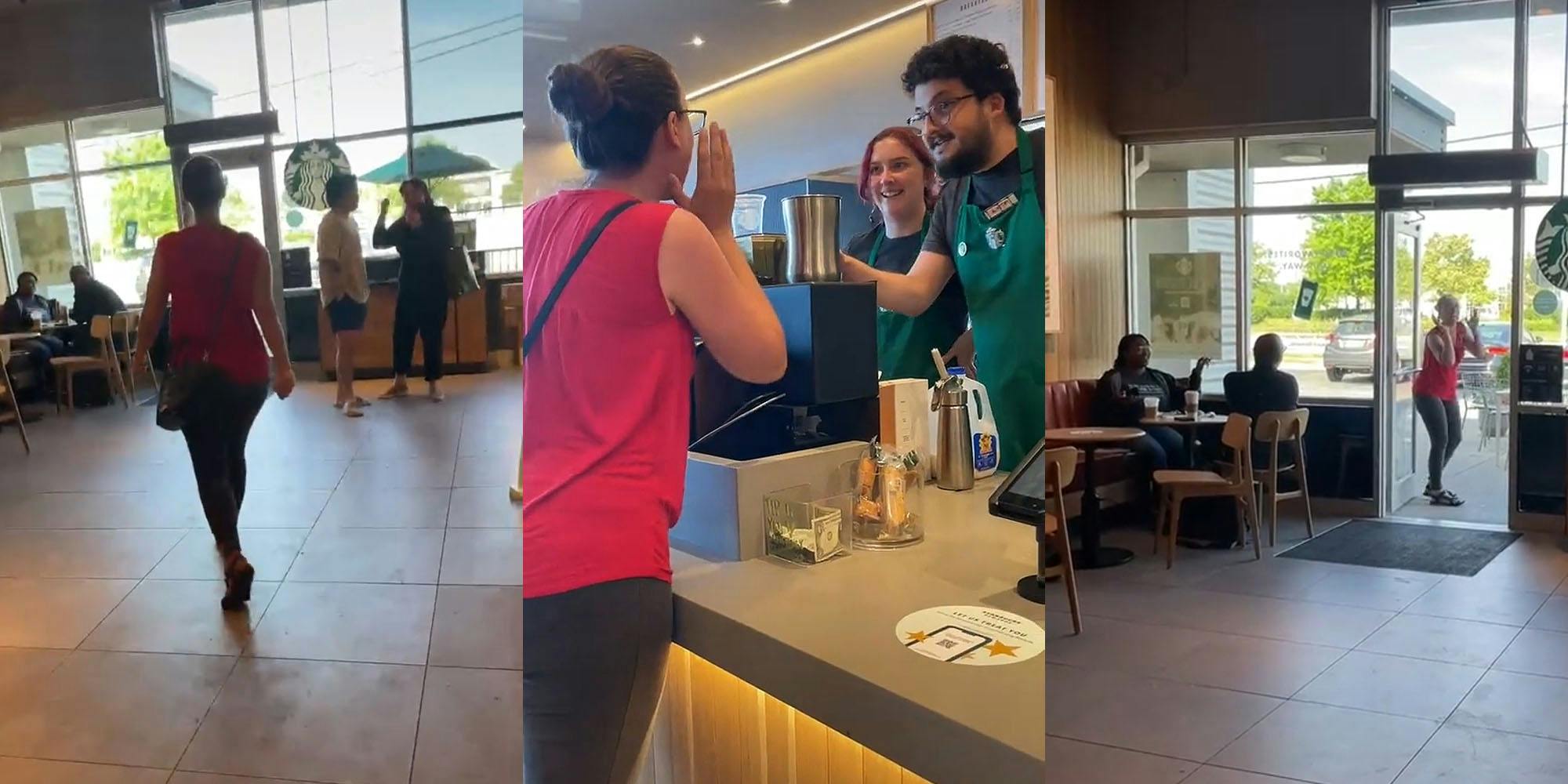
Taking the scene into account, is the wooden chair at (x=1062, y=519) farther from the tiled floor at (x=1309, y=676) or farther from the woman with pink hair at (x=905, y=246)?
the woman with pink hair at (x=905, y=246)

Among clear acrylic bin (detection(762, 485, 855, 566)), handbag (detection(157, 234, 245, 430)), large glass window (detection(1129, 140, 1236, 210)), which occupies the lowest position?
clear acrylic bin (detection(762, 485, 855, 566))

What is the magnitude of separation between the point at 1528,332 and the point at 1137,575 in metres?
3.82

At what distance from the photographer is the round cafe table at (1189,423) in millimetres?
6445

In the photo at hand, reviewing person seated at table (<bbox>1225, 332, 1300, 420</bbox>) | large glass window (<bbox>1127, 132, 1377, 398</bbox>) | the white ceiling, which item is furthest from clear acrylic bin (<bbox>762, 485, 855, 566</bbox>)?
large glass window (<bbox>1127, 132, 1377, 398</bbox>)

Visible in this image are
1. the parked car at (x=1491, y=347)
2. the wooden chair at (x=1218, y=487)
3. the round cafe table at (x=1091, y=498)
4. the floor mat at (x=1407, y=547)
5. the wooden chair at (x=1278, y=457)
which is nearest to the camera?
the round cafe table at (x=1091, y=498)

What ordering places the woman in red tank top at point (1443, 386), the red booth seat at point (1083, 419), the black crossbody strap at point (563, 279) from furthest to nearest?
the woman in red tank top at point (1443, 386)
the red booth seat at point (1083, 419)
the black crossbody strap at point (563, 279)

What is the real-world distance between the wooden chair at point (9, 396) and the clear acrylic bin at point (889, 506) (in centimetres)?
105

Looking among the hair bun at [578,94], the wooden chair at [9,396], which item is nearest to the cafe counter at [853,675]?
the hair bun at [578,94]

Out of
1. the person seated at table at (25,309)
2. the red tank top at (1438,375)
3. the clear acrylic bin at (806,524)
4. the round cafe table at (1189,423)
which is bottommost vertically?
the round cafe table at (1189,423)

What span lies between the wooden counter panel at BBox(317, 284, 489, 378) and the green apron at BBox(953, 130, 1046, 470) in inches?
33.3

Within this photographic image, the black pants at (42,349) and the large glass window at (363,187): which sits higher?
the large glass window at (363,187)

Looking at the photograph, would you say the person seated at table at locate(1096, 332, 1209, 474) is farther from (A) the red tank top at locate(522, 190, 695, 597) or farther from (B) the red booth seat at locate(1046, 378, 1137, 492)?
(A) the red tank top at locate(522, 190, 695, 597)

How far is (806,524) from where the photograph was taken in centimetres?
145

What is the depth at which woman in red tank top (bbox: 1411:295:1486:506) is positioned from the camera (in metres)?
7.55
